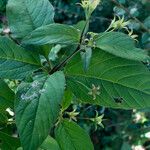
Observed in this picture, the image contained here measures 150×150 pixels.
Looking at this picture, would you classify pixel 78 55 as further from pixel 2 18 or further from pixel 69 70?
pixel 2 18

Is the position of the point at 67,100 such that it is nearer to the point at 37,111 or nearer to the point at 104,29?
the point at 37,111

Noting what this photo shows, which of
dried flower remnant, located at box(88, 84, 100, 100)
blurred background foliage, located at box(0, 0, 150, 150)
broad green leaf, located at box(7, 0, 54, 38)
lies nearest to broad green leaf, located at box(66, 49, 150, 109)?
dried flower remnant, located at box(88, 84, 100, 100)

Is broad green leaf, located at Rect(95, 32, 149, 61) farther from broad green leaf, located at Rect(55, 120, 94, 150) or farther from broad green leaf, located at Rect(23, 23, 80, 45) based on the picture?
broad green leaf, located at Rect(55, 120, 94, 150)

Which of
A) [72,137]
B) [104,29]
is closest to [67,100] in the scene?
[72,137]

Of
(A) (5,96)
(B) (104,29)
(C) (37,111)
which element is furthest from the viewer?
(B) (104,29)

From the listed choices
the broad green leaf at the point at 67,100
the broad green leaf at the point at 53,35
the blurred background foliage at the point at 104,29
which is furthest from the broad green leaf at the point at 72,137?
the blurred background foliage at the point at 104,29

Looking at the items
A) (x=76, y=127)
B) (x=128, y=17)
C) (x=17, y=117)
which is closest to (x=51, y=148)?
(x=76, y=127)
